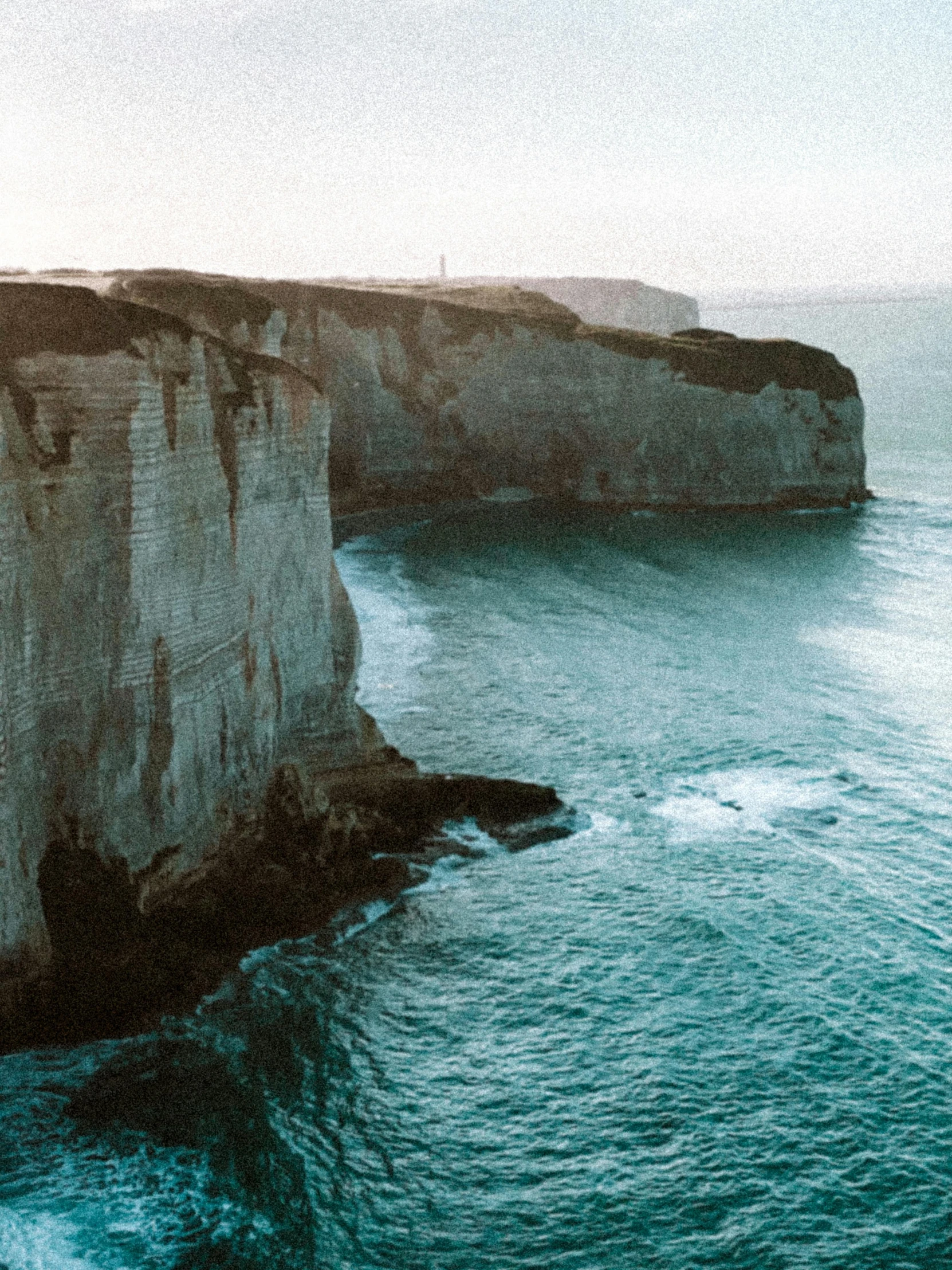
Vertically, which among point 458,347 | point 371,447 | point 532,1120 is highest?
point 458,347

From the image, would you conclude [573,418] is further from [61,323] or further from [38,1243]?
[38,1243]

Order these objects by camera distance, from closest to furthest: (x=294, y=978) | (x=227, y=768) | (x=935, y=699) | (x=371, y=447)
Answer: (x=294, y=978), (x=227, y=768), (x=935, y=699), (x=371, y=447)

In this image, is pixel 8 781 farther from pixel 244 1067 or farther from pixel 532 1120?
pixel 532 1120

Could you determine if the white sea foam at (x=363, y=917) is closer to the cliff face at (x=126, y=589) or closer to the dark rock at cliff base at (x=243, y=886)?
the dark rock at cliff base at (x=243, y=886)

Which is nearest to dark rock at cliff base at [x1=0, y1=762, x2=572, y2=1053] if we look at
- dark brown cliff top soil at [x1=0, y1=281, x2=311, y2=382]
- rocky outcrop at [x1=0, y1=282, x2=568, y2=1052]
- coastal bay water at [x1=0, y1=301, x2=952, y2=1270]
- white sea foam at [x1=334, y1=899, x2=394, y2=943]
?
rocky outcrop at [x1=0, y1=282, x2=568, y2=1052]

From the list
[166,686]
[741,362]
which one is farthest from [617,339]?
[166,686]

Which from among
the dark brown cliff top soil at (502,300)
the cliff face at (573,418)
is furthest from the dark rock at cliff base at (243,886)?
the dark brown cliff top soil at (502,300)

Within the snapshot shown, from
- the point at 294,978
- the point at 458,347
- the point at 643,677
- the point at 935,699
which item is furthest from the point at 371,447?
the point at 294,978
